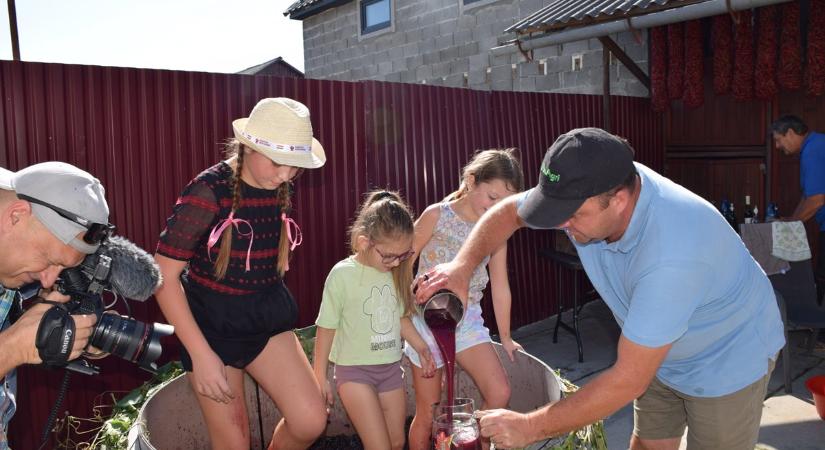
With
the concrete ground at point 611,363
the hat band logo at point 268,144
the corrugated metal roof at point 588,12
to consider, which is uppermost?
the corrugated metal roof at point 588,12

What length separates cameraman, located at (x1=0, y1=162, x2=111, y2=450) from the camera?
187 cm

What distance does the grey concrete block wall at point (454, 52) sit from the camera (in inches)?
381

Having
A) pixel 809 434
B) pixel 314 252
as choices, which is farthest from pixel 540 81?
pixel 809 434

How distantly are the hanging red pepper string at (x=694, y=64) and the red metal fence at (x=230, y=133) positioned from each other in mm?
1118

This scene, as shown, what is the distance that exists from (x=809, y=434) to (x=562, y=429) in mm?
3208

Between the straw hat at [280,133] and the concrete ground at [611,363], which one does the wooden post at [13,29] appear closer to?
the straw hat at [280,133]

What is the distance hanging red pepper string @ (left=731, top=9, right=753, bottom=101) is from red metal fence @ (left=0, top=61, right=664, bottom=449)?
167 cm

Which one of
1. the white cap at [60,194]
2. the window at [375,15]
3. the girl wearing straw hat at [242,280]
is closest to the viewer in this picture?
the white cap at [60,194]

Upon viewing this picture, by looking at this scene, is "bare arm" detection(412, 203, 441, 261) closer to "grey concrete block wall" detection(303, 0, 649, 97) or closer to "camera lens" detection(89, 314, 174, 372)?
"camera lens" detection(89, 314, 174, 372)

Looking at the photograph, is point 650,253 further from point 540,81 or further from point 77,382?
point 540,81

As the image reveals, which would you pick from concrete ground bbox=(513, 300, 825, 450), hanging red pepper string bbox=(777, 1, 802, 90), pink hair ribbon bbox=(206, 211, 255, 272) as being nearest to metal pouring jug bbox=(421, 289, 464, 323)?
pink hair ribbon bbox=(206, 211, 255, 272)

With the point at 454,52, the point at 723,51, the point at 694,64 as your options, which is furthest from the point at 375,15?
the point at 723,51

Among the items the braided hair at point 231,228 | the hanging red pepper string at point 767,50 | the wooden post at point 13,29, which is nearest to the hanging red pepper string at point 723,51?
the hanging red pepper string at point 767,50

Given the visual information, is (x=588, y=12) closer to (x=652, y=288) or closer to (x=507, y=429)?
(x=652, y=288)
